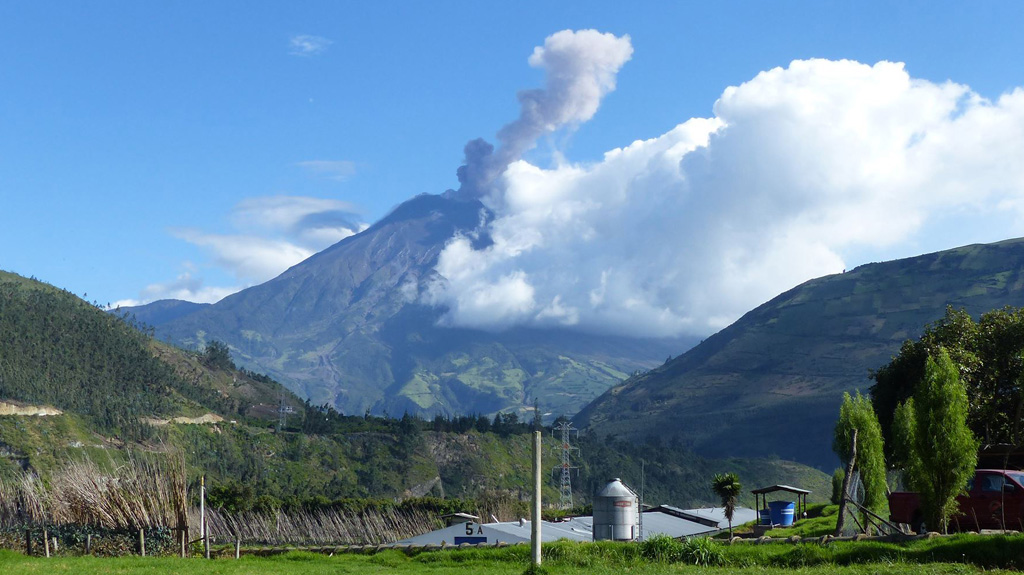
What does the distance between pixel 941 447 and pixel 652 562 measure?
10731 millimetres

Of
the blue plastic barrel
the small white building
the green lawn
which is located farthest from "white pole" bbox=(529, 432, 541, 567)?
the blue plastic barrel

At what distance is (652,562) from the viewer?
1114 inches

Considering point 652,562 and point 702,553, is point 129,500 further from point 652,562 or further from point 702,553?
point 702,553

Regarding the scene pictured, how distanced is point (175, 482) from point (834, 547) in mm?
26279

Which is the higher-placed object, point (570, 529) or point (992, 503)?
point (992, 503)

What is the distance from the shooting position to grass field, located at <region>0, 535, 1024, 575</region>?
24344 millimetres

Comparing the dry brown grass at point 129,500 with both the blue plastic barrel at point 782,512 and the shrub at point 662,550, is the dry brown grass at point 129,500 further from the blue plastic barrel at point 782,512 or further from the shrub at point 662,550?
the blue plastic barrel at point 782,512

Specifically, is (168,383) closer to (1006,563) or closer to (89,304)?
(89,304)

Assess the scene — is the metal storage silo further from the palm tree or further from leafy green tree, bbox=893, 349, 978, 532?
leafy green tree, bbox=893, 349, 978, 532

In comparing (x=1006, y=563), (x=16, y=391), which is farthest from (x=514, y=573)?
(x=16, y=391)

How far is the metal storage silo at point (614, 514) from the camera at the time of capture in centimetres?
4997

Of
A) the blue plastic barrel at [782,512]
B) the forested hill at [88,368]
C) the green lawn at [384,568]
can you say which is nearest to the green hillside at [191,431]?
the forested hill at [88,368]

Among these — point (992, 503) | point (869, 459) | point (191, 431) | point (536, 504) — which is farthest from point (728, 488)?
point (191, 431)

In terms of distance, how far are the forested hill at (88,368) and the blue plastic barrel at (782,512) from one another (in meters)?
105
